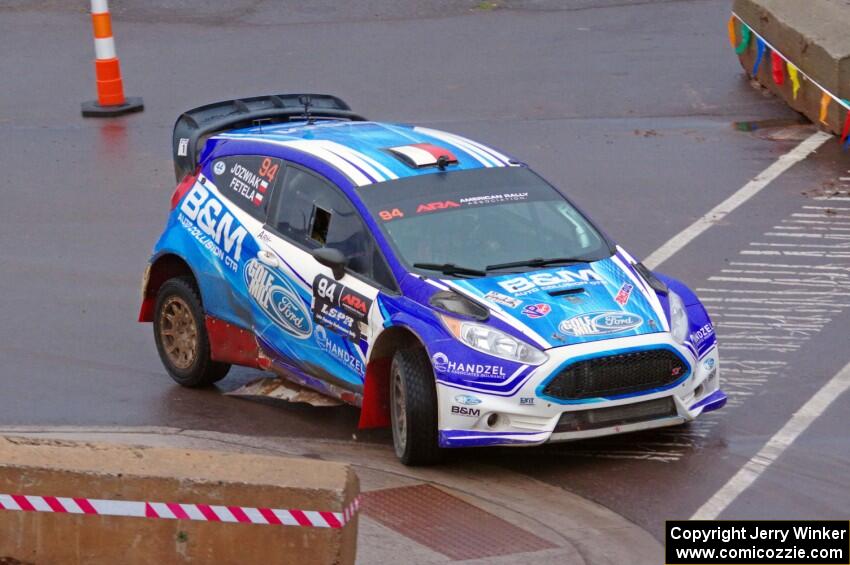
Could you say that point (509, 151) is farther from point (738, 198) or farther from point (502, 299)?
point (502, 299)

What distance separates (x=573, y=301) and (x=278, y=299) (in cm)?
213

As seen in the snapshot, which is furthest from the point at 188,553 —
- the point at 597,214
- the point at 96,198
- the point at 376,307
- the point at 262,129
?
the point at 96,198

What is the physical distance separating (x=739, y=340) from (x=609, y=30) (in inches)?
454

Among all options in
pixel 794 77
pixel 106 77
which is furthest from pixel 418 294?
pixel 106 77

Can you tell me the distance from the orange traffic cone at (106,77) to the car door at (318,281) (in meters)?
9.32

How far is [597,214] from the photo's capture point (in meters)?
14.7

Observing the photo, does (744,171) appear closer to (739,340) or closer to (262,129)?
(739,340)

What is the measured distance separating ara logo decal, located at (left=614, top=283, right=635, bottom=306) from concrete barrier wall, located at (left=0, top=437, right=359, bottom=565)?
266 cm

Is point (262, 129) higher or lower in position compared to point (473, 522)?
higher

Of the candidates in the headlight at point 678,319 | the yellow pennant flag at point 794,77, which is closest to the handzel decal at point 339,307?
the headlight at point 678,319

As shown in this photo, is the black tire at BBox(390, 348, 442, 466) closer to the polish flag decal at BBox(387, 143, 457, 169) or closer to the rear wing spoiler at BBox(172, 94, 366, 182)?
the polish flag decal at BBox(387, 143, 457, 169)

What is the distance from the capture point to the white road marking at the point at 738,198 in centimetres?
1347

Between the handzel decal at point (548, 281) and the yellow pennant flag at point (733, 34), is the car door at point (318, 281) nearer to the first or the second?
the handzel decal at point (548, 281)

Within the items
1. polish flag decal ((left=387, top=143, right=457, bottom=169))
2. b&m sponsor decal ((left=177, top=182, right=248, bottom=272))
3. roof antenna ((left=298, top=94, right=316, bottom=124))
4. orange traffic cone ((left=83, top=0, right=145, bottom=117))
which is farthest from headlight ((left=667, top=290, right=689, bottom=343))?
orange traffic cone ((left=83, top=0, right=145, bottom=117))
